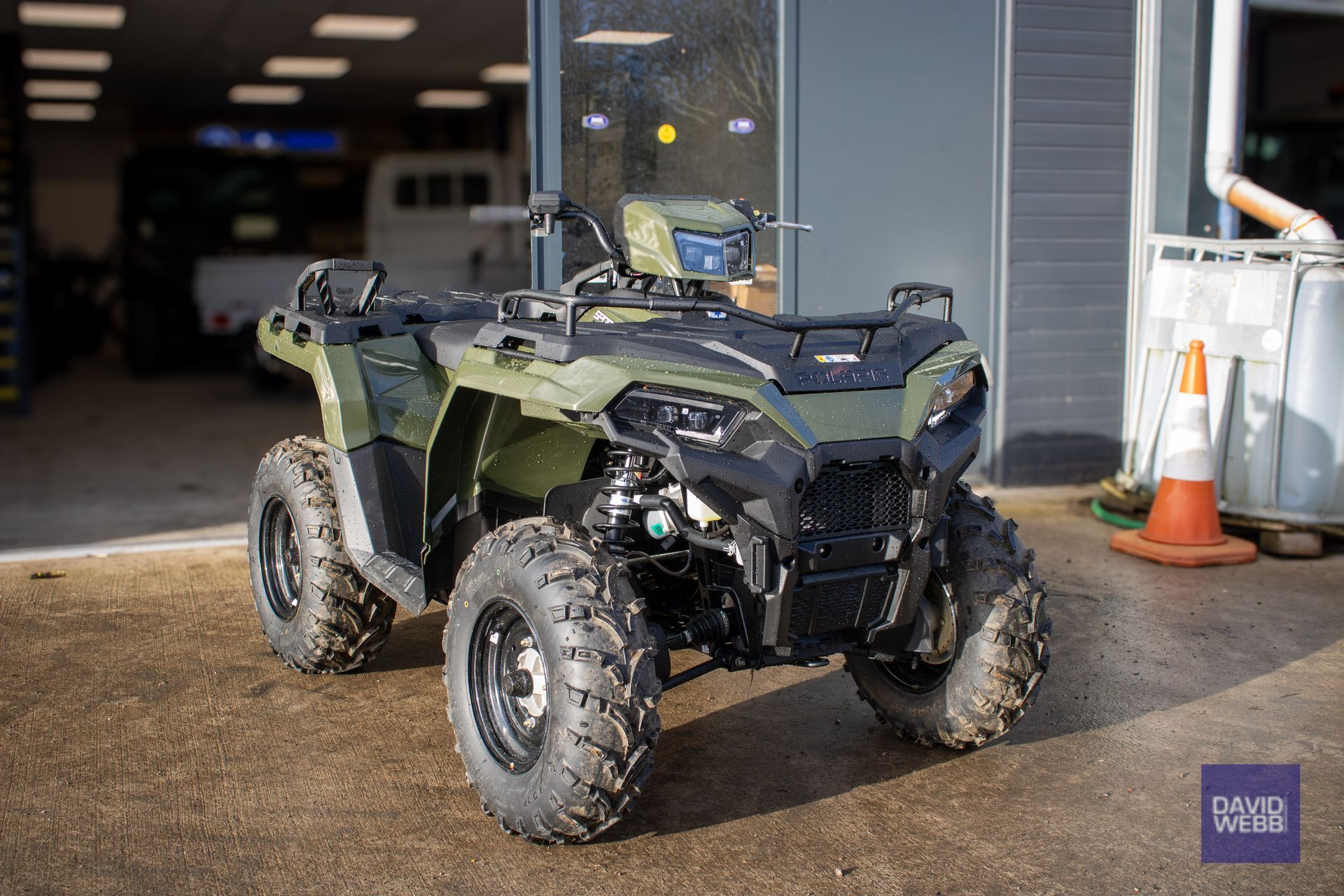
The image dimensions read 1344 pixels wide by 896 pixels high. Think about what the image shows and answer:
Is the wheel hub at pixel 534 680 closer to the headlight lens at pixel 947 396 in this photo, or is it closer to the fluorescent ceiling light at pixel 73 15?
the headlight lens at pixel 947 396

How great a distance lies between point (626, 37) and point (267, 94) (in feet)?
59.4

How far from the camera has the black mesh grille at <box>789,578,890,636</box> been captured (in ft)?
10.6

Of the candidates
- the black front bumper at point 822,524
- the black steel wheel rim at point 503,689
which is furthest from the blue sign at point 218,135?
the black front bumper at point 822,524

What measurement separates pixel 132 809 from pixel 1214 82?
6.50m

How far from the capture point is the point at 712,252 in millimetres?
3641

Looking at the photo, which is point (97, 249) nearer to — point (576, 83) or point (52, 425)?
point (52, 425)

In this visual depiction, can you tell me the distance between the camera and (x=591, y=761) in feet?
10.0

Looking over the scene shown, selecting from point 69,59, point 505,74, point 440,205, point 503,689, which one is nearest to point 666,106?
point 503,689

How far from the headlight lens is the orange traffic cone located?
9.48 ft

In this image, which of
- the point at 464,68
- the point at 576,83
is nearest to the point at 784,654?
the point at 576,83

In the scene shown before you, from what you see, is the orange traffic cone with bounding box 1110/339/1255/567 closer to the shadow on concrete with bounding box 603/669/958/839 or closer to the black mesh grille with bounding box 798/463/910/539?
the shadow on concrete with bounding box 603/669/958/839

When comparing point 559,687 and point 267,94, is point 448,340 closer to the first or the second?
point 559,687

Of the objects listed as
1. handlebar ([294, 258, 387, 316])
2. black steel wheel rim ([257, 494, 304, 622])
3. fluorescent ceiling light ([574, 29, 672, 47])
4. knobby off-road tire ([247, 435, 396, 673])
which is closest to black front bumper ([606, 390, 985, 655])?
knobby off-road tire ([247, 435, 396, 673])

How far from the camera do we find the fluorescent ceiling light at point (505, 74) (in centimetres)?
1894
